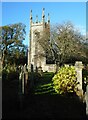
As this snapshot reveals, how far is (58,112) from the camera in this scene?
9047 millimetres

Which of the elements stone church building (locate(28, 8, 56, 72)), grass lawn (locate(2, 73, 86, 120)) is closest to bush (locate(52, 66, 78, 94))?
grass lawn (locate(2, 73, 86, 120))

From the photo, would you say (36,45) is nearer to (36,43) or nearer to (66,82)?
(36,43)

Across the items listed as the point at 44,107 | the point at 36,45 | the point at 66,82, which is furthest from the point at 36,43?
the point at 44,107

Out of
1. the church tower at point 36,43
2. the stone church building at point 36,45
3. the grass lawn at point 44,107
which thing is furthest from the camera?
the church tower at point 36,43

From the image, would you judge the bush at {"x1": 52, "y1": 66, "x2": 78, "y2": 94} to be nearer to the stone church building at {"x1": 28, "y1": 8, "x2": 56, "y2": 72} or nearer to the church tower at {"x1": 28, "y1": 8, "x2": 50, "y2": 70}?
the stone church building at {"x1": 28, "y1": 8, "x2": 56, "y2": 72}

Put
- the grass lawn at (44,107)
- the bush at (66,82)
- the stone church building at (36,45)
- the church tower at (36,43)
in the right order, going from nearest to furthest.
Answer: the grass lawn at (44,107) → the bush at (66,82) → the stone church building at (36,45) → the church tower at (36,43)

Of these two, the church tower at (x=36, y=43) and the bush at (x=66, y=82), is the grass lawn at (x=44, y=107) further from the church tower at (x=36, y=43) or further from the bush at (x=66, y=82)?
the church tower at (x=36, y=43)

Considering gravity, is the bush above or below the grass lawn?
above

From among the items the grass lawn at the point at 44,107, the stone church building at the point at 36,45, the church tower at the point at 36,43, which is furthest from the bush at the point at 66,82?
the church tower at the point at 36,43

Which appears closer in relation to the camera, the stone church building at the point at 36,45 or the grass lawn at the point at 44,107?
the grass lawn at the point at 44,107

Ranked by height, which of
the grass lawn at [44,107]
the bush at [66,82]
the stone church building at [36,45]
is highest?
the stone church building at [36,45]

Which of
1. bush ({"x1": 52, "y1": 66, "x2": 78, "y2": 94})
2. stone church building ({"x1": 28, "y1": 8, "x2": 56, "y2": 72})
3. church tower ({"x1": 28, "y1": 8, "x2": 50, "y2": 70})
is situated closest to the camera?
bush ({"x1": 52, "y1": 66, "x2": 78, "y2": 94})

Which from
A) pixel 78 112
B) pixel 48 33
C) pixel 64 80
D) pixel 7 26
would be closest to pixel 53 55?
pixel 48 33

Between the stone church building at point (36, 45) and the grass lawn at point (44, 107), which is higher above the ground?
the stone church building at point (36, 45)
